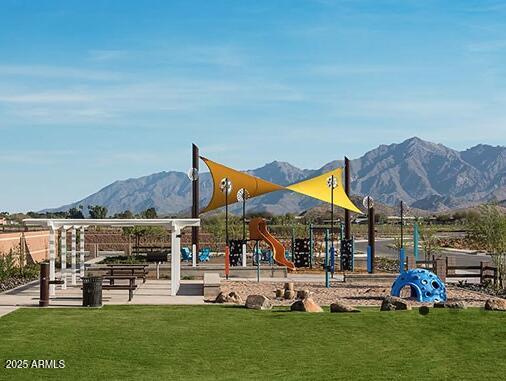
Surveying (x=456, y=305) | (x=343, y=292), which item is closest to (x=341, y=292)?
(x=343, y=292)

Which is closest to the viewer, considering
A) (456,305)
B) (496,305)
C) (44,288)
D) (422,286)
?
(496,305)

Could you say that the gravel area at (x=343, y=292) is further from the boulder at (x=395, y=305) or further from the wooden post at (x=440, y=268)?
the boulder at (x=395, y=305)

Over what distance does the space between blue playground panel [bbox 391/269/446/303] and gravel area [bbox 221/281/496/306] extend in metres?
0.60

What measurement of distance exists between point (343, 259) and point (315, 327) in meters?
18.0

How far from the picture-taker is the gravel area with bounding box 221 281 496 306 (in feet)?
68.4

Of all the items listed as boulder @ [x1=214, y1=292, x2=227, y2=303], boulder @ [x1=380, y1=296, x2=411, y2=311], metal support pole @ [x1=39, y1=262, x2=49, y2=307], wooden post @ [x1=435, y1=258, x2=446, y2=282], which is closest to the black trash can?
A: metal support pole @ [x1=39, y1=262, x2=49, y2=307]

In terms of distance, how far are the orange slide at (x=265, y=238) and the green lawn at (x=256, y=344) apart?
14.3m

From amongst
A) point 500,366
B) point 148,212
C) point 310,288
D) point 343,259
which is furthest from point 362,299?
point 148,212

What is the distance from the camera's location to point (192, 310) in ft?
58.2

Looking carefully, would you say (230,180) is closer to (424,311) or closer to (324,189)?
(324,189)

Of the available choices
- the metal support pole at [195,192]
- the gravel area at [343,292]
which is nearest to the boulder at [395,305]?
the gravel area at [343,292]

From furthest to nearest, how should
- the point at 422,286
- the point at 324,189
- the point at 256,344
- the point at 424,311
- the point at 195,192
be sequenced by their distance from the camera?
the point at 324,189, the point at 195,192, the point at 422,286, the point at 424,311, the point at 256,344

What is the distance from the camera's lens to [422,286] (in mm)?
20688

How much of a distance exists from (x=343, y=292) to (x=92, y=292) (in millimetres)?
7970
